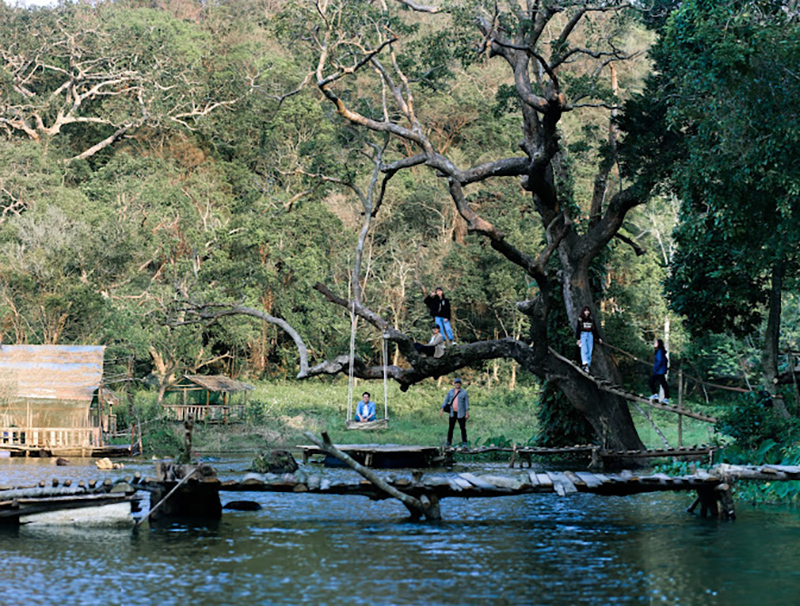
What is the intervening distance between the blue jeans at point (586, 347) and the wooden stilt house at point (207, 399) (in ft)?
49.5

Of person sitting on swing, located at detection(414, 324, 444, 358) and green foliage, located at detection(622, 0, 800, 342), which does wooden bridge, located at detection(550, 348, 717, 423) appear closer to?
person sitting on swing, located at detection(414, 324, 444, 358)

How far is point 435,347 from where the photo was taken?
72.4 feet

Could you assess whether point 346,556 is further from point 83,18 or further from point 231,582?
point 83,18

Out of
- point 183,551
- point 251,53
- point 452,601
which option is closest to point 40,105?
point 251,53

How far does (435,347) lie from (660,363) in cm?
459

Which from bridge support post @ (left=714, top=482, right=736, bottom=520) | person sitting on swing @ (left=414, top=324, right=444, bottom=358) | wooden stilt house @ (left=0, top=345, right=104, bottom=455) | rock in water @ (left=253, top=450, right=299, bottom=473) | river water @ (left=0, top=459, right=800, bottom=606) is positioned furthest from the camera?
wooden stilt house @ (left=0, top=345, right=104, bottom=455)

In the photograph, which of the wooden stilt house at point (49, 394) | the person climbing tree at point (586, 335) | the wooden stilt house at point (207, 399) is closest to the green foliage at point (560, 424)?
the person climbing tree at point (586, 335)

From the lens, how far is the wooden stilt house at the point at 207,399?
34.2 m

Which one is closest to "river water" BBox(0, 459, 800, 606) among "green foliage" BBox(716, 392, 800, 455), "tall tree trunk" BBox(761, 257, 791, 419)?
"green foliage" BBox(716, 392, 800, 455)

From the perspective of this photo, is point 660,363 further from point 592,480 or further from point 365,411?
point 365,411

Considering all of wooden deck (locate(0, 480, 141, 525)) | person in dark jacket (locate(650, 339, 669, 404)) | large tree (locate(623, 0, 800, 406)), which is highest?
large tree (locate(623, 0, 800, 406))

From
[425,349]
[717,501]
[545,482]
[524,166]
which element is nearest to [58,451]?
[425,349]

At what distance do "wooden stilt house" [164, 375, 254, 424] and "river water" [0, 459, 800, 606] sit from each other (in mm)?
17003

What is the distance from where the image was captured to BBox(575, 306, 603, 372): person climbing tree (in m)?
21.8
